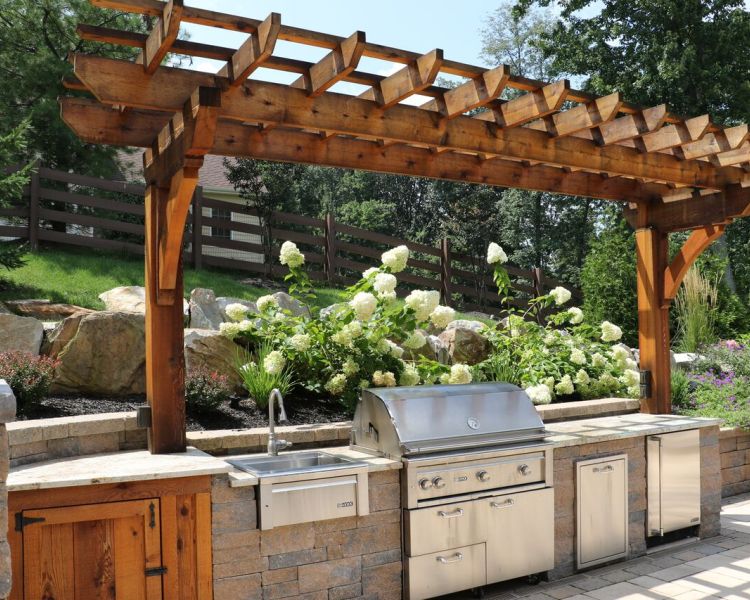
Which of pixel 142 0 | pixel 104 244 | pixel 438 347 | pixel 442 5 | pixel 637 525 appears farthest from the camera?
pixel 442 5

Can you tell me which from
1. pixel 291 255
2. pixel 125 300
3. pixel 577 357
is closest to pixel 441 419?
pixel 291 255

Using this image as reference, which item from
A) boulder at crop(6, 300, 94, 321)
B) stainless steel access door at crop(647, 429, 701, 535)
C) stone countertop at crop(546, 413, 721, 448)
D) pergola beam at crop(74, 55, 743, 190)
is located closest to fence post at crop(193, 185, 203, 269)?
boulder at crop(6, 300, 94, 321)

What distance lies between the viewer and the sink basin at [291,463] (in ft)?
10.9

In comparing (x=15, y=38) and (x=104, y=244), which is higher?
(x=15, y=38)

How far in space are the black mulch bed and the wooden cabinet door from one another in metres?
1.21

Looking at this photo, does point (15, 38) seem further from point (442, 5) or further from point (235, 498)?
point (235, 498)

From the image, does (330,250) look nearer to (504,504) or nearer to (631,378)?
(631,378)

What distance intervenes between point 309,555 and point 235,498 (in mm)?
468

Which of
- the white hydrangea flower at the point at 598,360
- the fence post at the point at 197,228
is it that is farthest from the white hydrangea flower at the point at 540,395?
the fence post at the point at 197,228

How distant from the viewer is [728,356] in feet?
23.3

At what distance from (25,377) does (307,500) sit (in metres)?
1.92

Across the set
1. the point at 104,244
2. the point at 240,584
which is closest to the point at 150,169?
the point at 240,584

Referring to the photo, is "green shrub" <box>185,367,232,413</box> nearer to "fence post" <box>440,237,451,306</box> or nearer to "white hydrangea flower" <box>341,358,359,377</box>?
"white hydrangea flower" <box>341,358,359,377</box>

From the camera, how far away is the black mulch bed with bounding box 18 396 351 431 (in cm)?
429
